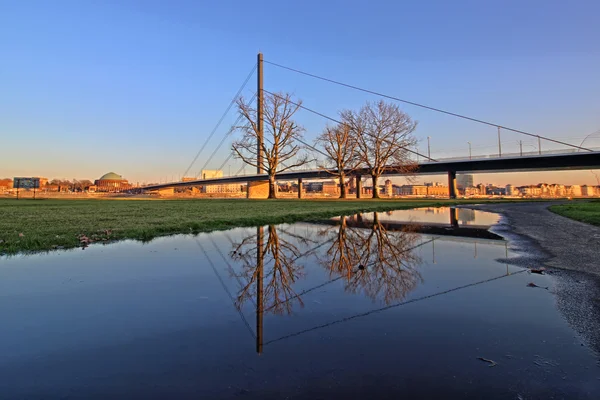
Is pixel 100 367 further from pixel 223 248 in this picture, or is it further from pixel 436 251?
pixel 436 251

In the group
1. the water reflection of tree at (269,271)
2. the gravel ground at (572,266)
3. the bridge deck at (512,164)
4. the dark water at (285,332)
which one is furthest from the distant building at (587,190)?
the dark water at (285,332)

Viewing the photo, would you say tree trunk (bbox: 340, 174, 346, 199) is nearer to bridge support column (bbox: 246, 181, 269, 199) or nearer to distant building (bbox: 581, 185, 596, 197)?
bridge support column (bbox: 246, 181, 269, 199)

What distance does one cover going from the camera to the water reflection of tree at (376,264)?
4.12 m

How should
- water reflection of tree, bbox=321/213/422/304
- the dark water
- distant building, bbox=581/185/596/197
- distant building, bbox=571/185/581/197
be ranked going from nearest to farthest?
the dark water
water reflection of tree, bbox=321/213/422/304
distant building, bbox=571/185/581/197
distant building, bbox=581/185/596/197

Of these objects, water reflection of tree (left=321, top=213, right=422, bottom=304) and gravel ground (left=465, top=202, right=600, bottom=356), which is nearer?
gravel ground (left=465, top=202, right=600, bottom=356)

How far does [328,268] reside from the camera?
5289 mm

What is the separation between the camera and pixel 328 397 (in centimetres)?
195

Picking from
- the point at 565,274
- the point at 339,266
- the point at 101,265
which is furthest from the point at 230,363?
the point at 565,274

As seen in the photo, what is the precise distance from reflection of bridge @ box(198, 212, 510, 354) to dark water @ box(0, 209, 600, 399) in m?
0.03

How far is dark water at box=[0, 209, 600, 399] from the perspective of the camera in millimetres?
2066

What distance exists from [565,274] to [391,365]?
4.02 meters

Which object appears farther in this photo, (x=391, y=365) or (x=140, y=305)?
(x=140, y=305)

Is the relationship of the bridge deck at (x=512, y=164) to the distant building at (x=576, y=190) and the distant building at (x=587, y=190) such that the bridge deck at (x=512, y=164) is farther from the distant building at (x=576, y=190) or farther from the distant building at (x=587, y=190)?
the distant building at (x=587, y=190)

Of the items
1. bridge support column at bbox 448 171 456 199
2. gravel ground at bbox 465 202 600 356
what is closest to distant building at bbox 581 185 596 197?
bridge support column at bbox 448 171 456 199
